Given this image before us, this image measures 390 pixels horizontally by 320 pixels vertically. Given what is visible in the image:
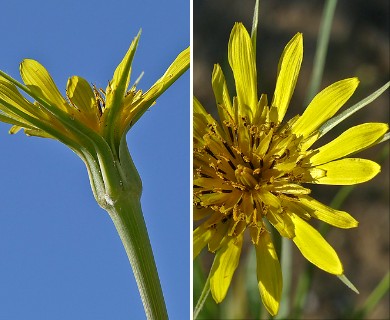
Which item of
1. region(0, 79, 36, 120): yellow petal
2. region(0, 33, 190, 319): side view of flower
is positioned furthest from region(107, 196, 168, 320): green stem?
region(0, 79, 36, 120): yellow petal

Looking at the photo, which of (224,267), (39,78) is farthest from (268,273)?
(39,78)

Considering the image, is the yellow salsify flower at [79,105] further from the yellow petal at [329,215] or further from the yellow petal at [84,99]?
the yellow petal at [329,215]

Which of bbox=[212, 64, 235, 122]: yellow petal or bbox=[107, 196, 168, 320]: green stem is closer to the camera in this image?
bbox=[107, 196, 168, 320]: green stem

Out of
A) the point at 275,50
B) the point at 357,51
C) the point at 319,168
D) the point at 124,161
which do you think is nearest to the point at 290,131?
the point at 319,168

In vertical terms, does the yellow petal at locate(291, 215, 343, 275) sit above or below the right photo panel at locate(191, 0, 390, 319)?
below

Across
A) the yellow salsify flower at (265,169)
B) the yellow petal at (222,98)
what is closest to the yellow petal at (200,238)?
the yellow salsify flower at (265,169)

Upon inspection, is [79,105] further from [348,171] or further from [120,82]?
[348,171]

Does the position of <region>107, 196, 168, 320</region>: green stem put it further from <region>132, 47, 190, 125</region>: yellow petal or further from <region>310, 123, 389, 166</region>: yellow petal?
<region>310, 123, 389, 166</region>: yellow petal
